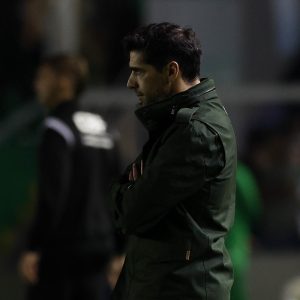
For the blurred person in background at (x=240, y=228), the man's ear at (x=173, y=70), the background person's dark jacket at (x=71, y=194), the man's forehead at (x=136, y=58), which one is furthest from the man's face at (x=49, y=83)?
the man's ear at (x=173, y=70)

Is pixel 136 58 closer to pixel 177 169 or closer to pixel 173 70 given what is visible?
pixel 173 70

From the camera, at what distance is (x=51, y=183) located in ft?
19.3

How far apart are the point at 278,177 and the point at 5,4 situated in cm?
226

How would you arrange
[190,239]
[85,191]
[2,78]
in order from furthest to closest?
[2,78] → [85,191] → [190,239]

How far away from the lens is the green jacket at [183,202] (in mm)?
3838

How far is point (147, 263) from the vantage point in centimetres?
395

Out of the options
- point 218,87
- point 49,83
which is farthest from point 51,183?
point 218,87

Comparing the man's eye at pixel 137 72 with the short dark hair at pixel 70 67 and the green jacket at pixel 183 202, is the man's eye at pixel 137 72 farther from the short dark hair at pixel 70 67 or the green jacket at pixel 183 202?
the short dark hair at pixel 70 67

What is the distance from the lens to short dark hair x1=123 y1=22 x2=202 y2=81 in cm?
393

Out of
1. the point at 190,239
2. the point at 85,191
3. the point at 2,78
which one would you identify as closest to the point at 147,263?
the point at 190,239

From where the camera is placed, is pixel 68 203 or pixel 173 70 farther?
pixel 68 203

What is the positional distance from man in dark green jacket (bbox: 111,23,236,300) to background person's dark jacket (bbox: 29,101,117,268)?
6.25ft

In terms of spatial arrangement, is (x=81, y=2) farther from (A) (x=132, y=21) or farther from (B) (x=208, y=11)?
(B) (x=208, y=11)

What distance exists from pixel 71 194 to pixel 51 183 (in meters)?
0.17
